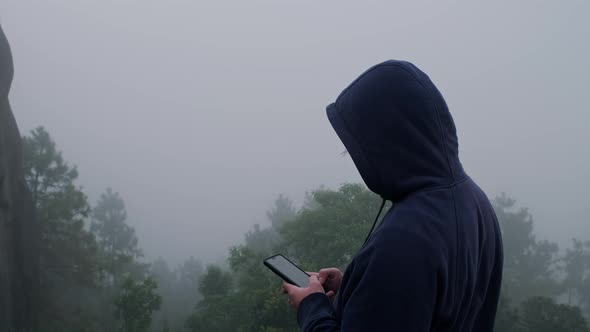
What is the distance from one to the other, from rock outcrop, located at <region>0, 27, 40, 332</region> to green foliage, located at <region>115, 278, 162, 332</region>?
3830mm

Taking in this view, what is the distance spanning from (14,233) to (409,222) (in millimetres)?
19930

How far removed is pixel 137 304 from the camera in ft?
53.8

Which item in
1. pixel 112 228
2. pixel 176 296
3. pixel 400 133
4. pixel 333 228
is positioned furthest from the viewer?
pixel 112 228

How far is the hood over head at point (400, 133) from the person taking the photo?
142 cm

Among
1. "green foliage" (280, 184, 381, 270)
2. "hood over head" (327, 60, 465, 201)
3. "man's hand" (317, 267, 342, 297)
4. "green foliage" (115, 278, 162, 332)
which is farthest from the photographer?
"green foliage" (280, 184, 381, 270)

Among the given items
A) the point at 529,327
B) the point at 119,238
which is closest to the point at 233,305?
the point at 529,327

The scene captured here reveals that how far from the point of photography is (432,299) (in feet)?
3.95

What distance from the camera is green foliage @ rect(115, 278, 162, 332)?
16.4 metres

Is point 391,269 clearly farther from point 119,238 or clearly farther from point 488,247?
point 119,238

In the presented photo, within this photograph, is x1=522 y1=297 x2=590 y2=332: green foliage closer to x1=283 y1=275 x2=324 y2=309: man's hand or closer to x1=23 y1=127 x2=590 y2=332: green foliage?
x1=23 y1=127 x2=590 y2=332: green foliage

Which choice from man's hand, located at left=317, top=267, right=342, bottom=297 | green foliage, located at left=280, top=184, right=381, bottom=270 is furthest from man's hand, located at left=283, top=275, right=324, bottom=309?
green foliage, located at left=280, top=184, right=381, bottom=270

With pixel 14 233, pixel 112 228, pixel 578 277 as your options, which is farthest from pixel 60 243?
pixel 578 277

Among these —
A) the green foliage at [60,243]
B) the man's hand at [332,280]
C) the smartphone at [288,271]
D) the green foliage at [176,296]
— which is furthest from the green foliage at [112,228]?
the man's hand at [332,280]

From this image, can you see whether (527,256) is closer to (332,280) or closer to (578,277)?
(578,277)
